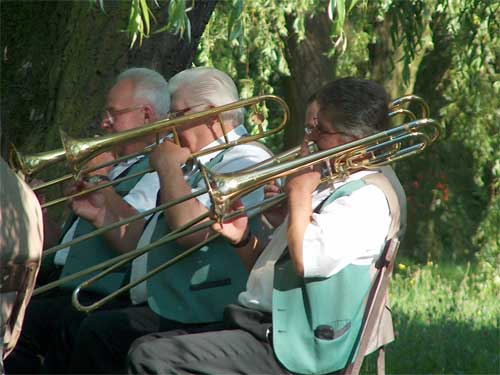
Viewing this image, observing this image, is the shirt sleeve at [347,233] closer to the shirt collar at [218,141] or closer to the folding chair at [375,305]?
the folding chair at [375,305]

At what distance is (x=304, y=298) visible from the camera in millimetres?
4117

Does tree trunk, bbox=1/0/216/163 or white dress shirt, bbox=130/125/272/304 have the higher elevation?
tree trunk, bbox=1/0/216/163

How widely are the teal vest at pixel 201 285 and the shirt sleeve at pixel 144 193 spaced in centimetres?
43

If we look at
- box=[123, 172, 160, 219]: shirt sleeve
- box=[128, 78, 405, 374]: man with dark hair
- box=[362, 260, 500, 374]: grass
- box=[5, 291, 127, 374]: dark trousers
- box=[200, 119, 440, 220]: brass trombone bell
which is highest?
box=[200, 119, 440, 220]: brass trombone bell

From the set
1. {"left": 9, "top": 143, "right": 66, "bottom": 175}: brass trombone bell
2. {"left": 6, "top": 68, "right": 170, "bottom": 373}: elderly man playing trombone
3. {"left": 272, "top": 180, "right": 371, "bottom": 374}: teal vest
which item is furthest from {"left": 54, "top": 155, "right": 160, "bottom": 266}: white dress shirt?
{"left": 272, "top": 180, "right": 371, "bottom": 374}: teal vest

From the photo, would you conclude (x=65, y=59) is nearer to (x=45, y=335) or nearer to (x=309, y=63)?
(x=45, y=335)

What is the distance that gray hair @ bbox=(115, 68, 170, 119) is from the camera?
5.34 m

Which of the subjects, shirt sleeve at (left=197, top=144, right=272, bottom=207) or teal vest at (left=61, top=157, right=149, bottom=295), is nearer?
shirt sleeve at (left=197, top=144, right=272, bottom=207)

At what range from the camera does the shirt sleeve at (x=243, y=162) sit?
15.2ft

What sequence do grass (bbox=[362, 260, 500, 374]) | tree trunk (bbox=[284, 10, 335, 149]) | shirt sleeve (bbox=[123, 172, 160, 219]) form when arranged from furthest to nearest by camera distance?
tree trunk (bbox=[284, 10, 335, 149]) < grass (bbox=[362, 260, 500, 374]) < shirt sleeve (bbox=[123, 172, 160, 219])

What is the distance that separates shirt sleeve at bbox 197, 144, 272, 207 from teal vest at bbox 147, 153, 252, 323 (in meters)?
0.10

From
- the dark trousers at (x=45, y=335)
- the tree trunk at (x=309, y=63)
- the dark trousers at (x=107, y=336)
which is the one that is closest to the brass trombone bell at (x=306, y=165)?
the dark trousers at (x=107, y=336)

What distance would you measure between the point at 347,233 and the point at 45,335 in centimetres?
175

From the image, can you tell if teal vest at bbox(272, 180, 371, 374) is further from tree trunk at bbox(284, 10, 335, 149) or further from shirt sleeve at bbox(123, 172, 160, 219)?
tree trunk at bbox(284, 10, 335, 149)
